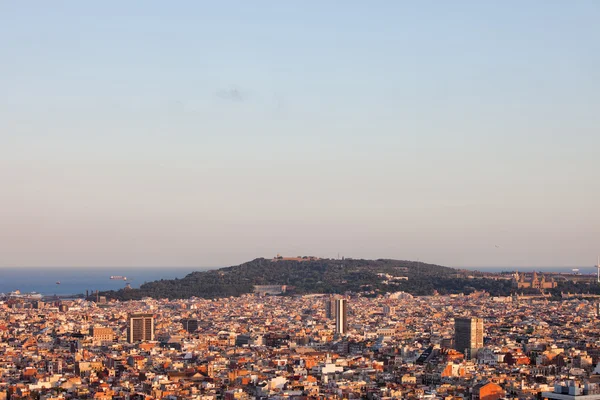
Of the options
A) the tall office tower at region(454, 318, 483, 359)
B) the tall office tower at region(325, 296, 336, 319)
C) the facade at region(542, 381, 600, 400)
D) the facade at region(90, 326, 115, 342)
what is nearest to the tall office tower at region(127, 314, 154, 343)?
the facade at region(90, 326, 115, 342)

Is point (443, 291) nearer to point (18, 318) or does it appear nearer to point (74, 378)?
point (18, 318)

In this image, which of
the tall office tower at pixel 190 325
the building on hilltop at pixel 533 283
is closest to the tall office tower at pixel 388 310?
the tall office tower at pixel 190 325

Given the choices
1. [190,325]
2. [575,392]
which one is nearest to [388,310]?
[190,325]

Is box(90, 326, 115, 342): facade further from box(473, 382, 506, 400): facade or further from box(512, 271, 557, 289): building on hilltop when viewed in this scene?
box(512, 271, 557, 289): building on hilltop

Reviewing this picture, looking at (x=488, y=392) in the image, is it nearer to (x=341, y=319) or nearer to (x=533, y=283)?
(x=341, y=319)

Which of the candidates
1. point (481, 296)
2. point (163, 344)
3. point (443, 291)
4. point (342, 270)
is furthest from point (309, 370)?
point (342, 270)

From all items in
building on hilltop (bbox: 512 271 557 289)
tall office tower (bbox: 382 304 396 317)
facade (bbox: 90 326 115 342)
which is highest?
building on hilltop (bbox: 512 271 557 289)
